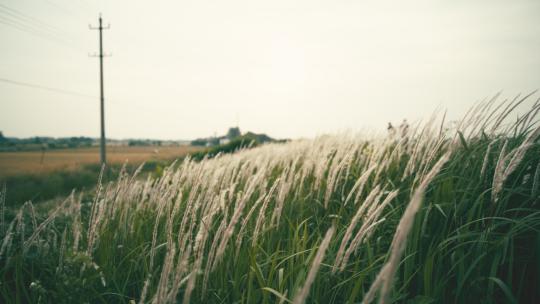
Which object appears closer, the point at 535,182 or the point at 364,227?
the point at 364,227

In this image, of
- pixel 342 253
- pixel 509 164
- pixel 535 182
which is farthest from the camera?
pixel 535 182

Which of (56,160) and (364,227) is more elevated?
(364,227)

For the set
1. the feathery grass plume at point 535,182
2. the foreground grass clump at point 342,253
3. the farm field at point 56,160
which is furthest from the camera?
the farm field at point 56,160

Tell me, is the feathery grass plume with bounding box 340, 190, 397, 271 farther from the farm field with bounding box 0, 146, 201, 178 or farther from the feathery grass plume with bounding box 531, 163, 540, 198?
the farm field with bounding box 0, 146, 201, 178

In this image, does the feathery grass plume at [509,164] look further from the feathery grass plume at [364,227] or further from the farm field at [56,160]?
the farm field at [56,160]

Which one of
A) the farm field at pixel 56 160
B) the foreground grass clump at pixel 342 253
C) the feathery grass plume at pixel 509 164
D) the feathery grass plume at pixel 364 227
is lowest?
the farm field at pixel 56 160

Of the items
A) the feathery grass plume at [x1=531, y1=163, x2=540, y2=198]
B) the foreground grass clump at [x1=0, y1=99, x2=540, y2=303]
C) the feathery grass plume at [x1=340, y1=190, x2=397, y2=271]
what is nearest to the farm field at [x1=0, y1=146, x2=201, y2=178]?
the foreground grass clump at [x1=0, y1=99, x2=540, y2=303]

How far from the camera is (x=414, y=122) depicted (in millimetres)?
2938

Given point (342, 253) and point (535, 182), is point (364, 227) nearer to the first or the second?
point (342, 253)

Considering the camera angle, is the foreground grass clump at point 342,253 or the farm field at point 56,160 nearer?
the foreground grass clump at point 342,253

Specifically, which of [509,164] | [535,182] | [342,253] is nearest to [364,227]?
[342,253]

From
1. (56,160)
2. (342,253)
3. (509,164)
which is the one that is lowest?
(56,160)

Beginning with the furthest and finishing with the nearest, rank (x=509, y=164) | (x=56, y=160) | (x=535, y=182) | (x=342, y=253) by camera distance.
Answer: (x=56, y=160) → (x=535, y=182) → (x=509, y=164) → (x=342, y=253)

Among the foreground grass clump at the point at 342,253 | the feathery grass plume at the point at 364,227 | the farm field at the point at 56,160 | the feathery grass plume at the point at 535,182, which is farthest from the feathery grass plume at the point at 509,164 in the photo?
the farm field at the point at 56,160
